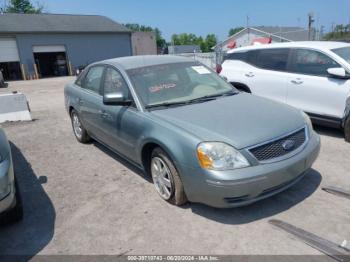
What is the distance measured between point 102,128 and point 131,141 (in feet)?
3.16

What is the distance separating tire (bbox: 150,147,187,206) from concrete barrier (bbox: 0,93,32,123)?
602cm

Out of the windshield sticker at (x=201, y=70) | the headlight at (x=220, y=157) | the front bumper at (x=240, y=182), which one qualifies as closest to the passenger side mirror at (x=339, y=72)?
the windshield sticker at (x=201, y=70)

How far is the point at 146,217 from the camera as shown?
11.2ft

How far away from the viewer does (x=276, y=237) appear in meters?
2.92

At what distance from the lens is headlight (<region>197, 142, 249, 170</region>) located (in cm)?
294

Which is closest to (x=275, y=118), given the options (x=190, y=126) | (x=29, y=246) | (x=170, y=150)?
(x=190, y=126)

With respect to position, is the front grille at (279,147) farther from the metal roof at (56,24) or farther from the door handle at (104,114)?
the metal roof at (56,24)

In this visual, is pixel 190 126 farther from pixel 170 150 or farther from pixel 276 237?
pixel 276 237

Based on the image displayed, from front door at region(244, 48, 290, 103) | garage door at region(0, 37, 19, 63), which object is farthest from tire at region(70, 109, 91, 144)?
garage door at region(0, 37, 19, 63)

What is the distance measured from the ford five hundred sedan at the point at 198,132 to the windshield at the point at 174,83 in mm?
13

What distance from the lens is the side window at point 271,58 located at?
6094mm

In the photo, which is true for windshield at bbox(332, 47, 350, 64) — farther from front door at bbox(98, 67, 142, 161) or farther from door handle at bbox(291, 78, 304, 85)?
front door at bbox(98, 67, 142, 161)

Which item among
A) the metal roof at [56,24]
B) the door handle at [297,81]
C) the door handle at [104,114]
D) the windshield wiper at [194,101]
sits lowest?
the door handle at [104,114]

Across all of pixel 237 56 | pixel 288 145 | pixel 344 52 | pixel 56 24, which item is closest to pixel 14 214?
pixel 288 145
